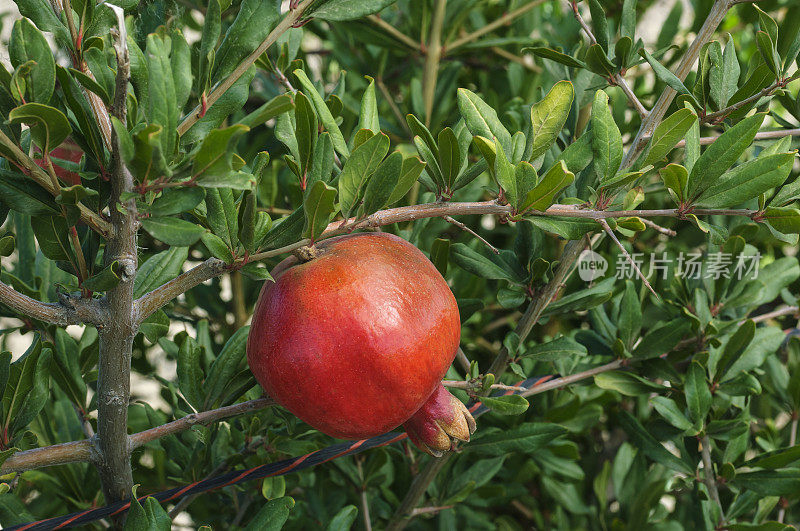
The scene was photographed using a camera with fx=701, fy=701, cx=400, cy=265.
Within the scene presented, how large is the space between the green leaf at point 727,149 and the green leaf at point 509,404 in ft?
0.79

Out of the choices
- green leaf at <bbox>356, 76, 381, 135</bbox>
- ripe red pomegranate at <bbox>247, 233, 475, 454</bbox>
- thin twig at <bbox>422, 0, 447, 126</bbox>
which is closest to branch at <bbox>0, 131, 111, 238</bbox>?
ripe red pomegranate at <bbox>247, 233, 475, 454</bbox>

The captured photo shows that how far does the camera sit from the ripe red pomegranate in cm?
51

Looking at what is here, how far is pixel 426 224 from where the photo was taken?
827mm

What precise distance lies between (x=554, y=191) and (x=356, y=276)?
16 centimetres

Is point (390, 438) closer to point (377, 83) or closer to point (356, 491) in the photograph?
point (356, 491)

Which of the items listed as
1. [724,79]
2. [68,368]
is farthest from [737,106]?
[68,368]

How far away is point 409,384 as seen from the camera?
522mm

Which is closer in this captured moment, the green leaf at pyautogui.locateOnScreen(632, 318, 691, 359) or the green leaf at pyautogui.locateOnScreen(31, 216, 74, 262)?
the green leaf at pyautogui.locateOnScreen(31, 216, 74, 262)

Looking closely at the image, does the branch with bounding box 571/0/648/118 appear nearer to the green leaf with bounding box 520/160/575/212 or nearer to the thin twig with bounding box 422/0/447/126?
the green leaf with bounding box 520/160/575/212

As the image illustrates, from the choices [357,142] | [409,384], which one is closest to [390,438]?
[409,384]

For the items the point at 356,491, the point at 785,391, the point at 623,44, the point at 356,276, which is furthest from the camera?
the point at 785,391

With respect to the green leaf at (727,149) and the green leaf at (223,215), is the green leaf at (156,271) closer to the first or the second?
the green leaf at (223,215)

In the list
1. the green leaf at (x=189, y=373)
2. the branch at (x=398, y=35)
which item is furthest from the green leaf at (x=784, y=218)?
the branch at (x=398, y=35)

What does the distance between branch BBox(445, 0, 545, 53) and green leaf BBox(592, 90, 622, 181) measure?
53 cm
